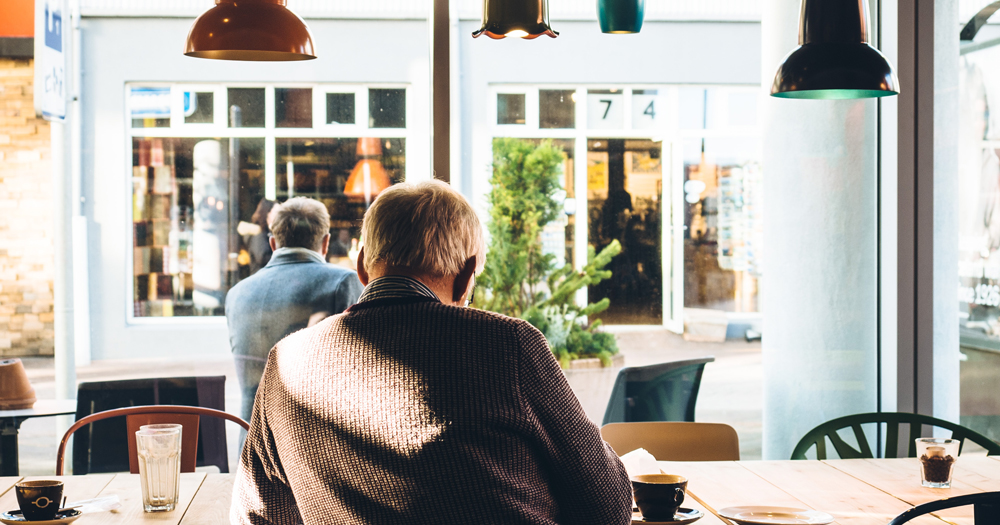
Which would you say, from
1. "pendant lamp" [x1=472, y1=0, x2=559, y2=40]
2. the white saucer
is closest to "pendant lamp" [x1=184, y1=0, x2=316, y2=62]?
"pendant lamp" [x1=472, y1=0, x2=559, y2=40]

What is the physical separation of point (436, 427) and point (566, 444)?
0.67 feet

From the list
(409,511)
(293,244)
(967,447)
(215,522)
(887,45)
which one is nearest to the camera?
(409,511)

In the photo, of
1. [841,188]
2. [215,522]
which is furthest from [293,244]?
[841,188]

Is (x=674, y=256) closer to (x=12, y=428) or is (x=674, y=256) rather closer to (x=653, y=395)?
(x=653, y=395)

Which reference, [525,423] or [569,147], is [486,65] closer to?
[569,147]

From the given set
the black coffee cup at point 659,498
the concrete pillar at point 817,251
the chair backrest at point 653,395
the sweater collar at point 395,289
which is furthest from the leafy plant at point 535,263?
the sweater collar at point 395,289

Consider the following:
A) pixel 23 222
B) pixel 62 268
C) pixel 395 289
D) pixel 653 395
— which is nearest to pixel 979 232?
pixel 653 395

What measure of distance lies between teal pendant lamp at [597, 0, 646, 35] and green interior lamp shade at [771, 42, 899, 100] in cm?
42

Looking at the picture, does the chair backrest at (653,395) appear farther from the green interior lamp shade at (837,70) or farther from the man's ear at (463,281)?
the man's ear at (463,281)

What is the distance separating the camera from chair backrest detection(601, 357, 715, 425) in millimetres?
4094

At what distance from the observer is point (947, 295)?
3.96m

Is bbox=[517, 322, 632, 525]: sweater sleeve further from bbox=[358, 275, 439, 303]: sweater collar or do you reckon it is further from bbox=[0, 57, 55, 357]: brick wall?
bbox=[0, 57, 55, 357]: brick wall

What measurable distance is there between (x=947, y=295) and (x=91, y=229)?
12.5 feet

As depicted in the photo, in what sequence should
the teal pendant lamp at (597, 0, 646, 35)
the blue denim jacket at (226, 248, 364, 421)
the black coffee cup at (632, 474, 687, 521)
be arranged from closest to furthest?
the black coffee cup at (632, 474, 687, 521), the teal pendant lamp at (597, 0, 646, 35), the blue denim jacket at (226, 248, 364, 421)
